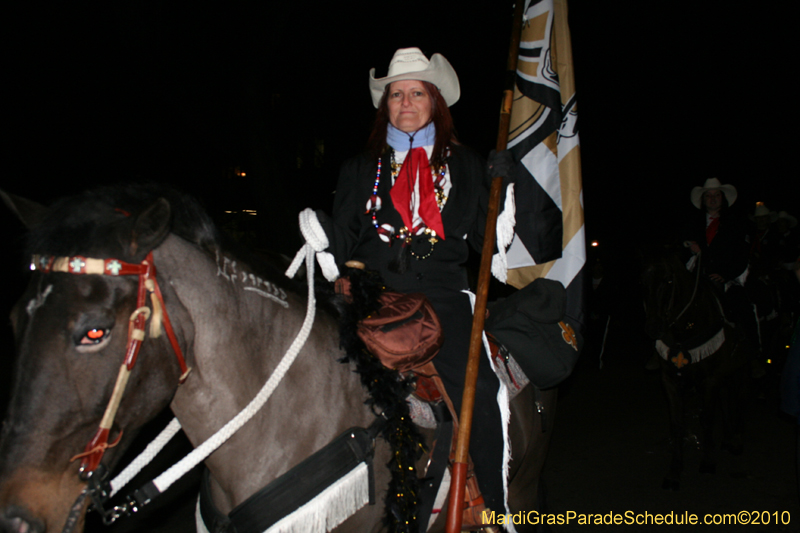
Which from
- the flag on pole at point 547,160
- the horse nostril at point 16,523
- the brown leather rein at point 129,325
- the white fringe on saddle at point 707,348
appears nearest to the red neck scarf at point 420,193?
→ the flag on pole at point 547,160

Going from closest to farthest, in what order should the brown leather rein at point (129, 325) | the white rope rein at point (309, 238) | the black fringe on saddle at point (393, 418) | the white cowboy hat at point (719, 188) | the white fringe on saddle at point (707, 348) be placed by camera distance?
1. the brown leather rein at point (129, 325)
2. the black fringe on saddle at point (393, 418)
3. the white rope rein at point (309, 238)
4. the white fringe on saddle at point (707, 348)
5. the white cowboy hat at point (719, 188)

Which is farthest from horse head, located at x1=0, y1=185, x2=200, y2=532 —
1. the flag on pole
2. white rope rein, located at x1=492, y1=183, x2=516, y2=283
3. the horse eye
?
the flag on pole

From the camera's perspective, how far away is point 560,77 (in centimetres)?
292

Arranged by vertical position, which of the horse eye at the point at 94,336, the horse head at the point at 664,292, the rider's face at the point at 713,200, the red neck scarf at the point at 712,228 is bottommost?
the horse head at the point at 664,292

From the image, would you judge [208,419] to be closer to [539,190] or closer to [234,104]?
[539,190]

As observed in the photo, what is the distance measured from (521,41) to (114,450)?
2.77m

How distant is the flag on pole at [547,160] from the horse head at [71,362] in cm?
192

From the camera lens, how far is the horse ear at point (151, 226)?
1.47 meters

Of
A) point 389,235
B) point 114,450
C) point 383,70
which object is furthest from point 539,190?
point 114,450

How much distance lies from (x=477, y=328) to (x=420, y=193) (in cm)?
73

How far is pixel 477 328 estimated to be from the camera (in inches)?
87.4

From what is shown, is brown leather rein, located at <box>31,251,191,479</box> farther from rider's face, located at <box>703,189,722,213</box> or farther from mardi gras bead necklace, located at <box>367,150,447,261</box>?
rider's face, located at <box>703,189,722,213</box>

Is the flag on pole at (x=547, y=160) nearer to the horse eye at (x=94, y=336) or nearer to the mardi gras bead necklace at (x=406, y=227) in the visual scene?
the mardi gras bead necklace at (x=406, y=227)

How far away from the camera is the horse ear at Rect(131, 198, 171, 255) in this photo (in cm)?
147
